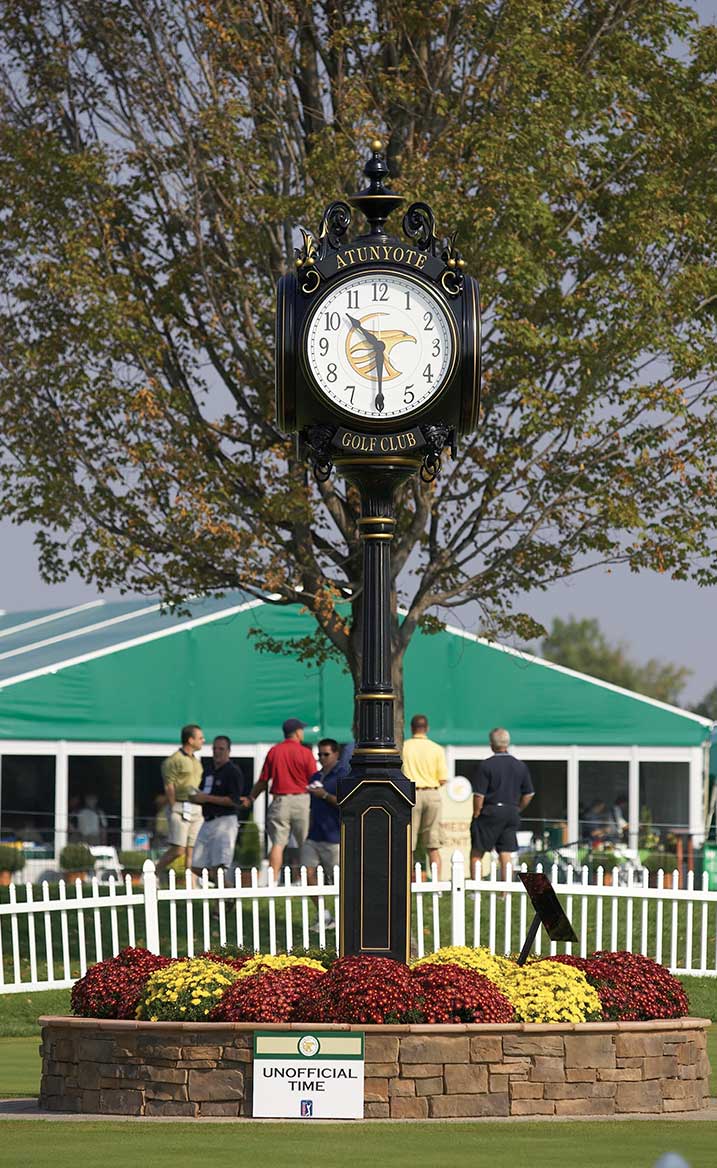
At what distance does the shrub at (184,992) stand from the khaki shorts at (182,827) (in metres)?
10.2

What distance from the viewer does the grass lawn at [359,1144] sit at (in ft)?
23.9

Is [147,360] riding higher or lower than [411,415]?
higher

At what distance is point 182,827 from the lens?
65.1 feet

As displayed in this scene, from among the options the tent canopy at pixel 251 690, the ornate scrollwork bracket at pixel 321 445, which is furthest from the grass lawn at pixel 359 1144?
the tent canopy at pixel 251 690

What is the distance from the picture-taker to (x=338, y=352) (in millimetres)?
9961

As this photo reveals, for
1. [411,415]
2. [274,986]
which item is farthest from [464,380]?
[274,986]

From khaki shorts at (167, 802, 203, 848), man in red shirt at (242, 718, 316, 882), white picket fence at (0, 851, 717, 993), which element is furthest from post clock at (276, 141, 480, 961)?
khaki shorts at (167, 802, 203, 848)

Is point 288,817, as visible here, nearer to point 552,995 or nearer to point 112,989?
point 112,989

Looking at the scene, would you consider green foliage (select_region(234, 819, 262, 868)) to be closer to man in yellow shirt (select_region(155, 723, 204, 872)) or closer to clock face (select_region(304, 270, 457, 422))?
man in yellow shirt (select_region(155, 723, 204, 872))

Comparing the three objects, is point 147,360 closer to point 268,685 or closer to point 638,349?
point 638,349

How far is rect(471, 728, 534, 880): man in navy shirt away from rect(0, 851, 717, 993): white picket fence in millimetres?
542

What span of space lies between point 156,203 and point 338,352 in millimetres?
8043

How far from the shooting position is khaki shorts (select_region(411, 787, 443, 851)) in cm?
1952

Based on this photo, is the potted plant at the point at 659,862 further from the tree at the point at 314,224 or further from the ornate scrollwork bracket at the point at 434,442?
the ornate scrollwork bracket at the point at 434,442
